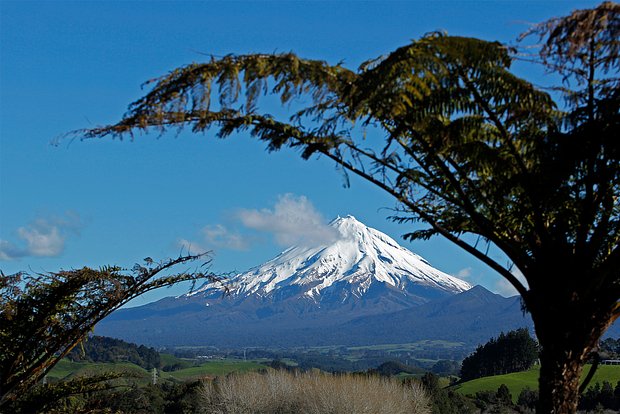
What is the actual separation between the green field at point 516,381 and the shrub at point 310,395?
21.6 m

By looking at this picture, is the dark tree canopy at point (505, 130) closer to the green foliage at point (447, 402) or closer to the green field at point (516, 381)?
the green foliage at point (447, 402)

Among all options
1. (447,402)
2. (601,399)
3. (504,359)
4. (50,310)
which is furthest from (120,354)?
(50,310)

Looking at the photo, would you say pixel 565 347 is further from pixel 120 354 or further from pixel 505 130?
pixel 120 354

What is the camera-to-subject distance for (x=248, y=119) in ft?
19.1

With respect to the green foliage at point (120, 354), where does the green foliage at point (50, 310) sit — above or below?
below

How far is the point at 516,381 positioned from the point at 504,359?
37.7 ft

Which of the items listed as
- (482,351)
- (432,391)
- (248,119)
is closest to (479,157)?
(248,119)

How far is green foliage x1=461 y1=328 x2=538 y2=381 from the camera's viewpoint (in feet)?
280

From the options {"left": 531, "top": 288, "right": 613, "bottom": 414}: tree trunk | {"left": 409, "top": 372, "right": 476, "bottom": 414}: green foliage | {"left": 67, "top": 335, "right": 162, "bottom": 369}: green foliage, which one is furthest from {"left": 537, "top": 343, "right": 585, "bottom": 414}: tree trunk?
{"left": 67, "top": 335, "right": 162, "bottom": 369}: green foliage

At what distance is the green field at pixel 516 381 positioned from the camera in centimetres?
6944

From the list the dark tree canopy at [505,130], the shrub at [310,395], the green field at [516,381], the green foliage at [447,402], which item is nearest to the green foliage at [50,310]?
the dark tree canopy at [505,130]

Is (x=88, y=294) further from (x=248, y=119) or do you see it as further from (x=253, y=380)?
(x=253, y=380)

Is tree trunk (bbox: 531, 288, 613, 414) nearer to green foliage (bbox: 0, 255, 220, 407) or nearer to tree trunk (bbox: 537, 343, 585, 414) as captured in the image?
tree trunk (bbox: 537, 343, 585, 414)

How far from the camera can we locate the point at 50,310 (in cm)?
1090
